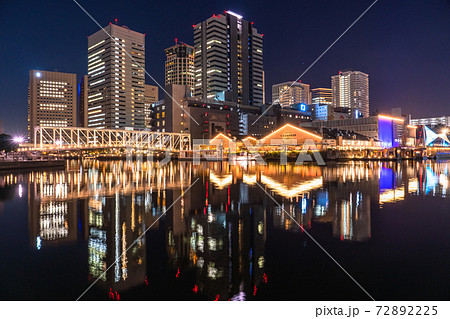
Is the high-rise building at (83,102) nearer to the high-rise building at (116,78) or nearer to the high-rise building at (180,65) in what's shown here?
the high-rise building at (116,78)

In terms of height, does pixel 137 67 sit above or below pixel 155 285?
above

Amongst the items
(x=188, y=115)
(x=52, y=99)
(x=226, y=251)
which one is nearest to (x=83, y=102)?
(x=52, y=99)

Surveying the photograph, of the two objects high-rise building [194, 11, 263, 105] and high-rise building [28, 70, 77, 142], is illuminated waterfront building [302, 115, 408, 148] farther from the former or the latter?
high-rise building [28, 70, 77, 142]

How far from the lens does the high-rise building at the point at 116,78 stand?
6235 inches

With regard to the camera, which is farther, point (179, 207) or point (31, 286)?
point (179, 207)

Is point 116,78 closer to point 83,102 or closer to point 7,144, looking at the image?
point 83,102

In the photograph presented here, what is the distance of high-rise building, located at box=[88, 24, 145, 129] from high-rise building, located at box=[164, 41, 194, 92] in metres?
15.7

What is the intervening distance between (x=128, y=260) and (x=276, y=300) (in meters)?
3.07

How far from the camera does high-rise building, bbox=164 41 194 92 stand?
171 m

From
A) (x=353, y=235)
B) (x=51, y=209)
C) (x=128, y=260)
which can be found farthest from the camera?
(x=51, y=209)

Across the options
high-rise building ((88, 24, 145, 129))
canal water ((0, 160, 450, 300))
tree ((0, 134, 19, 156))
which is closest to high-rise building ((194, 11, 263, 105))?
high-rise building ((88, 24, 145, 129))
